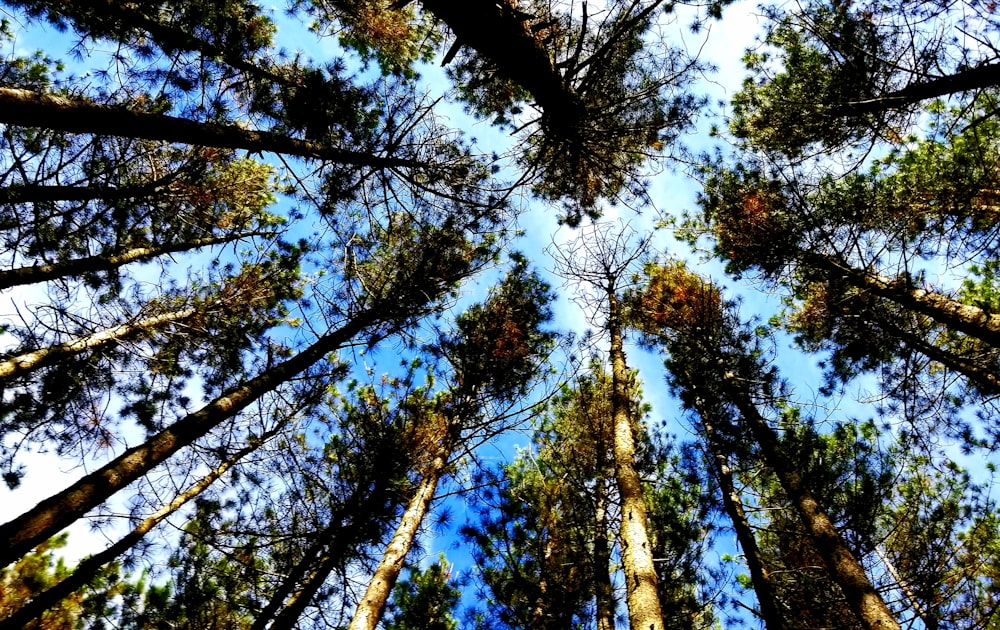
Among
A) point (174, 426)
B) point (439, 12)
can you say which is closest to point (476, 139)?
point (439, 12)

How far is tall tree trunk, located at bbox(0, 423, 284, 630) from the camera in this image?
204 inches

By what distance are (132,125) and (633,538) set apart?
247 inches

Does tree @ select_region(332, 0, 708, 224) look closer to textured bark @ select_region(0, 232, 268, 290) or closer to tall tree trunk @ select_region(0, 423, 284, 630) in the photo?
textured bark @ select_region(0, 232, 268, 290)

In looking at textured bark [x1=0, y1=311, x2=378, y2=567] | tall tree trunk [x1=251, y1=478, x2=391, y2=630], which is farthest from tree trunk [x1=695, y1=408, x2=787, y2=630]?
textured bark [x1=0, y1=311, x2=378, y2=567]

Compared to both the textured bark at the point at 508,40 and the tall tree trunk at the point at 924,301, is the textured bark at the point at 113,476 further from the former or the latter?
the tall tree trunk at the point at 924,301

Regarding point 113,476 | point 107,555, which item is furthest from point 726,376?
point 107,555

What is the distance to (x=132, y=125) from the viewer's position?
14.0ft

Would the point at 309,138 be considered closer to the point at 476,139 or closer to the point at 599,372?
the point at 476,139

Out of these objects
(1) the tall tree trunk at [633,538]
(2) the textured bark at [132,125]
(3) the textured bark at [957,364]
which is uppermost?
(2) the textured bark at [132,125]

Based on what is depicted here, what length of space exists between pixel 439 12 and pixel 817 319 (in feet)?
29.0

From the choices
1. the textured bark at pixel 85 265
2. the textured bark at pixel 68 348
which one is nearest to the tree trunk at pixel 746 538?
the textured bark at pixel 85 265

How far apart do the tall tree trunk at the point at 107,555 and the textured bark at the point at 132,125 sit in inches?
182

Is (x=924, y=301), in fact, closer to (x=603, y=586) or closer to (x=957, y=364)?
(x=957, y=364)

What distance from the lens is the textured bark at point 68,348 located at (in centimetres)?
648
